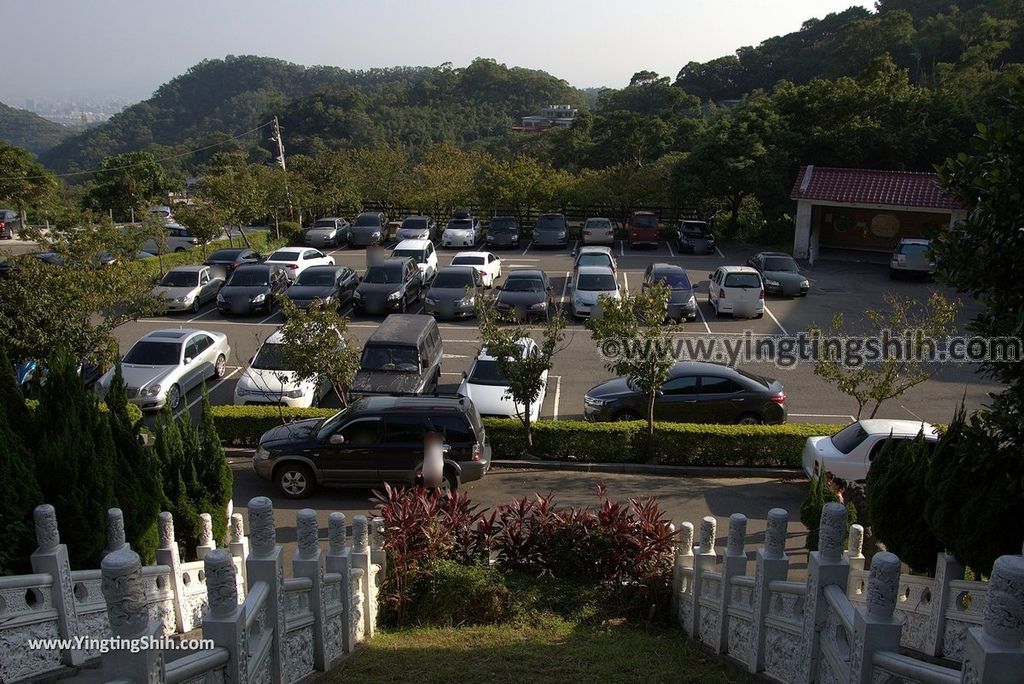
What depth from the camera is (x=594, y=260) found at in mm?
26500

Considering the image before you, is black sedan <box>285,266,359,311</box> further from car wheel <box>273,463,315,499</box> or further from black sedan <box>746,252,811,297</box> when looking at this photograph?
black sedan <box>746,252,811,297</box>

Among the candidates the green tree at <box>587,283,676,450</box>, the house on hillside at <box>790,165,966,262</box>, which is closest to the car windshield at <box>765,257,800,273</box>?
the house on hillside at <box>790,165,966,262</box>

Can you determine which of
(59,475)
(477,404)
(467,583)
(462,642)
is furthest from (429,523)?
(477,404)

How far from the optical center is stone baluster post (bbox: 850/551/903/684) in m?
4.39

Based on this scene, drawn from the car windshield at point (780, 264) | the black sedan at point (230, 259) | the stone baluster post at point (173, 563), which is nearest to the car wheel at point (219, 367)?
the black sedan at point (230, 259)

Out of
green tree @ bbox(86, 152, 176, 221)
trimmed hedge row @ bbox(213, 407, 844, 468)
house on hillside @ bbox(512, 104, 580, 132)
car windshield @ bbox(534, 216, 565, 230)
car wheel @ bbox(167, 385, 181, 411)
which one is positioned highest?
house on hillside @ bbox(512, 104, 580, 132)

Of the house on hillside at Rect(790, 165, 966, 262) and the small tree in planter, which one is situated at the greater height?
the house on hillside at Rect(790, 165, 966, 262)

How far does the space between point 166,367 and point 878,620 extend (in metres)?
15.2

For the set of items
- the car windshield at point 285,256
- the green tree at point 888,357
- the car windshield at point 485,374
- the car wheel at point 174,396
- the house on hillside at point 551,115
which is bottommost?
the car wheel at point 174,396

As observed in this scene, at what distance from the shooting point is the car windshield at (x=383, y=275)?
2434cm

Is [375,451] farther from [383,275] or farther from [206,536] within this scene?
[383,275]

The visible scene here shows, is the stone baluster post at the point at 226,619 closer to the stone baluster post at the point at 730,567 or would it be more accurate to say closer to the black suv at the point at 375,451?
the stone baluster post at the point at 730,567

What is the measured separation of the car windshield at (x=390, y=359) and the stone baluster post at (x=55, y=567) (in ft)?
32.1

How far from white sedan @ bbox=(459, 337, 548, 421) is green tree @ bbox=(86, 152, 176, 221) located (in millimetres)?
34436
